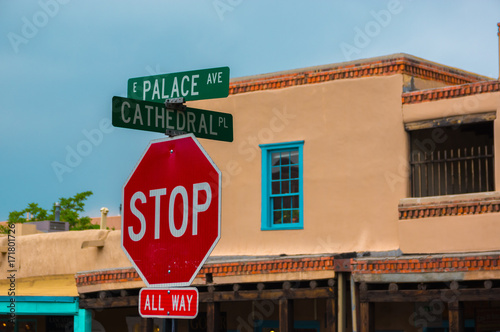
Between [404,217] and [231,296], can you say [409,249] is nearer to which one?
[404,217]

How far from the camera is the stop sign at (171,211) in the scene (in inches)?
198

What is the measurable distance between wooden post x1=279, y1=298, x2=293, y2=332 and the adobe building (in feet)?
0.10

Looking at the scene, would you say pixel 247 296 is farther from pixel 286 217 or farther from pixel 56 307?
pixel 56 307

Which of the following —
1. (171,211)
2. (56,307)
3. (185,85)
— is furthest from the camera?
(56,307)

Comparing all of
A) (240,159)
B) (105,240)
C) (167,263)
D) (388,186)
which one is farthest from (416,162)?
(167,263)

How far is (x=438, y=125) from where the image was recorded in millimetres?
16219

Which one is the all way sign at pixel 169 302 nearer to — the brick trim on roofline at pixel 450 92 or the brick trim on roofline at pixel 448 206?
the brick trim on roofline at pixel 448 206

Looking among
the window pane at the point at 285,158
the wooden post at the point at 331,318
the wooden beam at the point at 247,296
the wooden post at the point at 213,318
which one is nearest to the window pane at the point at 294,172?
the window pane at the point at 285,158

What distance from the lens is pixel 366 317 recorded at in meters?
15.1

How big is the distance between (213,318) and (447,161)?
17.7ft

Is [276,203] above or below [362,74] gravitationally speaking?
below

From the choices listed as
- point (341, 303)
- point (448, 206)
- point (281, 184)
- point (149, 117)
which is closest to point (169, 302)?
point (149, 117)

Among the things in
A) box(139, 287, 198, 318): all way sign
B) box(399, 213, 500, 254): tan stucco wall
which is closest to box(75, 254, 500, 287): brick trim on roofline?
box(399, 213, 500, 254): tan stucco wall

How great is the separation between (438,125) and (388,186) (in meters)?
1.48
